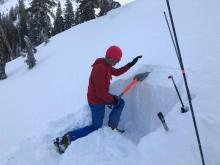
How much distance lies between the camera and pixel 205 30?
7648mm

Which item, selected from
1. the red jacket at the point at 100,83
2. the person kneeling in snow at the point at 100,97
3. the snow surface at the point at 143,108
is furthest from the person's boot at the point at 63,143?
the red jacket at the point at 100,83

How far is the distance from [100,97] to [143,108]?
1156 millimetres

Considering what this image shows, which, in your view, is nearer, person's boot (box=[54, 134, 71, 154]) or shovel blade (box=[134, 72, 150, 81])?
person's boot (box=[54, 134, 71, 154])

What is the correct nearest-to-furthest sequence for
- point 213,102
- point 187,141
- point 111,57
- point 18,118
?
point 187,141 → point 213,102 → point 111,57 → point 18,118

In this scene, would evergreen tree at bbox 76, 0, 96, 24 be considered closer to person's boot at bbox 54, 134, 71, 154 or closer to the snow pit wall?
the snow pit wall

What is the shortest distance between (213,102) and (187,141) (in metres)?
0.82

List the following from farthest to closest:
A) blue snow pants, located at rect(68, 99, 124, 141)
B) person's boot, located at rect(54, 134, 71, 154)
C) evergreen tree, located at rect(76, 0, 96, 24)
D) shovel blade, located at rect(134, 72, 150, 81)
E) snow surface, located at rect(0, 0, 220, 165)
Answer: evergreen tree, located at rect(76, 0, 96, 24)
shovel blade, located at rect(134, 72, 150, 81)
blue snow pants, located at rect(68, 99, 124, 141)
person's boot, located at rect(54, 134, 71, 154)
snow surface, located at rect(0, 0, 220, 165)

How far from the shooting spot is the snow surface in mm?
4754

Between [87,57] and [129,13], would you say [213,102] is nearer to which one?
[87,57]

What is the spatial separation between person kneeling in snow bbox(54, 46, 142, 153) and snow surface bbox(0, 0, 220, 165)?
0.18 metres

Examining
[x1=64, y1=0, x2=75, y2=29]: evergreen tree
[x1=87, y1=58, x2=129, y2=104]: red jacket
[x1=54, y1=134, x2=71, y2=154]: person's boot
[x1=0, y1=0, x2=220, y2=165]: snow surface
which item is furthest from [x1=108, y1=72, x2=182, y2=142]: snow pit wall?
[x1=64, y1=0, x2=75, y2=29]: evergreen tree

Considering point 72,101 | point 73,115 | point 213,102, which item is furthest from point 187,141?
point 72,101

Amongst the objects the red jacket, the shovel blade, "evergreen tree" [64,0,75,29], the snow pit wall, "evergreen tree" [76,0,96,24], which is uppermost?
the red jacket

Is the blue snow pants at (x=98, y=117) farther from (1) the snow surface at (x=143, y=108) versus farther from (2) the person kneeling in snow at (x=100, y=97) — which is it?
(1) the snow surface at (x=143, y=108)
